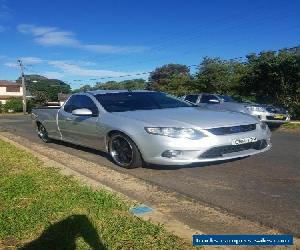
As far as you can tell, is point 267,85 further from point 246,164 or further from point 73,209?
point 73,209

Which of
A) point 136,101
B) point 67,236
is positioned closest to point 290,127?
point 136,101

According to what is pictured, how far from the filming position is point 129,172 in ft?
20.8

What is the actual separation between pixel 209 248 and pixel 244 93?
25056mm

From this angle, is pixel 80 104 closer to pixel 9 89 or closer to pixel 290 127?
pixel 290 127

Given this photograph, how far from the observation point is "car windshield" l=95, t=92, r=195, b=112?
281 inches

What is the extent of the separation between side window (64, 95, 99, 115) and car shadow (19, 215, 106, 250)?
3.62 m

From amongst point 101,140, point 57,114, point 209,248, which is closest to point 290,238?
point 209,248

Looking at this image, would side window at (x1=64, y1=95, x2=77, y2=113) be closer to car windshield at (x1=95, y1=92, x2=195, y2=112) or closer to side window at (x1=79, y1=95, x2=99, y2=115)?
side window at (x1=79, y1=95, x2=99, y2=115)

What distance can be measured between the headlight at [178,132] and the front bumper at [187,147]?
0.05 m

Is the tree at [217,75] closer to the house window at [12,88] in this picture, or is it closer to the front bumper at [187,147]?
the front bumper at [187,147]

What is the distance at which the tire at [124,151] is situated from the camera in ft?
20.6

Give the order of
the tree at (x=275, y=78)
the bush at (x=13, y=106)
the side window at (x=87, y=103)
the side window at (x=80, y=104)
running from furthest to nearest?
the bush at (x=13, y=106)
the tree at (x=275, y=78)
the side window at (x=80, y=104)
the side window at (x=87, y=103)

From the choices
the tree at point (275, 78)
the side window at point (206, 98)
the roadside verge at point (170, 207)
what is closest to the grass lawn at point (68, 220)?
the roadside verge at point (170, 207)

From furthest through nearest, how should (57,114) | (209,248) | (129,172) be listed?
(57,114)
(129,172)
(209,248)
